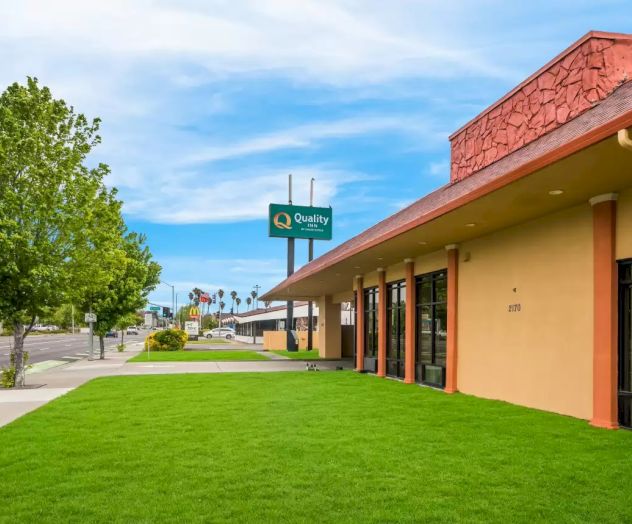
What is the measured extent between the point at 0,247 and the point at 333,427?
10957 millimetres

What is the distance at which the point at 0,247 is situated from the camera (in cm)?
1692

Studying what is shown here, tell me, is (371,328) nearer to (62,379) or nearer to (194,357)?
(62,379)

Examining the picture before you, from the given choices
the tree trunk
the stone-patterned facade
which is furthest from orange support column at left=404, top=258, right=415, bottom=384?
the tree trunk

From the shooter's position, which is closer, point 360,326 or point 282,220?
point 360,326

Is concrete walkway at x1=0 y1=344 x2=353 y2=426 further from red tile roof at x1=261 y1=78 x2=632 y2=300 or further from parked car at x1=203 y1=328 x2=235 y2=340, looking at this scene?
parked car at x1=203 y1=328 x2=235 y2=340

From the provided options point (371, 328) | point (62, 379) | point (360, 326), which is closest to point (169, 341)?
point (360, 326)

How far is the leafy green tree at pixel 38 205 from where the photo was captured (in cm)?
1739

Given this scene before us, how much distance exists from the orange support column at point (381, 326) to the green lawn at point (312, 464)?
315 inches

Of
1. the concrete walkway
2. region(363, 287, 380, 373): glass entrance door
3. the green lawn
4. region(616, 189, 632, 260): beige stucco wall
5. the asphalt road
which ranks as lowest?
the asphalt road

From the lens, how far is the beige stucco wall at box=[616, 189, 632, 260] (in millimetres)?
10008

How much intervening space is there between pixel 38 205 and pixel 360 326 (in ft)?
40.6

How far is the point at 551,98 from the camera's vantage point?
1348cm

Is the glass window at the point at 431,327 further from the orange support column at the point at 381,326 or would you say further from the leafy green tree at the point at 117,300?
the leafy green tree at the point at 117,300

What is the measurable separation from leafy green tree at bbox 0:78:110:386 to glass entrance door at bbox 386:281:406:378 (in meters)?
9.52
